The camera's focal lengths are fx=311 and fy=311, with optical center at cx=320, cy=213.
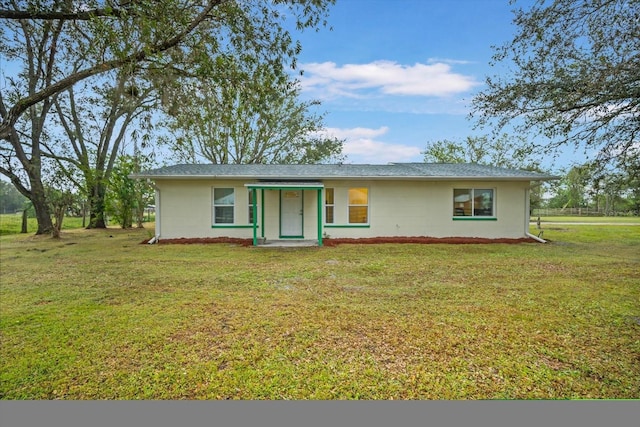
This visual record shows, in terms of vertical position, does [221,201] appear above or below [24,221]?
above

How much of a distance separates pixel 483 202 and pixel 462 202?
0.81 metres

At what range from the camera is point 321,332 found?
3445mm

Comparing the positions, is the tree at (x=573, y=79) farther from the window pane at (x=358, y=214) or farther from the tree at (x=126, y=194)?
the tree at (x=126, y=194)

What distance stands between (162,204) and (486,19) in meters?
11.1

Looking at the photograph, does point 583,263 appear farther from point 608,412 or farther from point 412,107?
point 608,412

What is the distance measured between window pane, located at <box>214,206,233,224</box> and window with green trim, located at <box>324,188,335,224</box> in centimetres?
359

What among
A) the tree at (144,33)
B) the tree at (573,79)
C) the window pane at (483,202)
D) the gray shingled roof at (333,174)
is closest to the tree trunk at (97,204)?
the gray shingled roof at (333,174)

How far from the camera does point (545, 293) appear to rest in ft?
16.5

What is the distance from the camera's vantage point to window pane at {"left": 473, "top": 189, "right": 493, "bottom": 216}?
473 inches

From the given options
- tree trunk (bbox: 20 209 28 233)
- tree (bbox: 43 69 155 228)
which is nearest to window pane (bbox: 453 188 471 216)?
tree (bbox: 43 69 155 228)

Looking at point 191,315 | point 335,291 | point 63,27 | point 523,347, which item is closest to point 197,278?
point 191,315

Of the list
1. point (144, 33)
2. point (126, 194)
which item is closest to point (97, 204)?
point (126, 194)

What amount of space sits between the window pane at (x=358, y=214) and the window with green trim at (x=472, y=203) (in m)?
3.47

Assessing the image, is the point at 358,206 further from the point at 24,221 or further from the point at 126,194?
the point at 24,221
